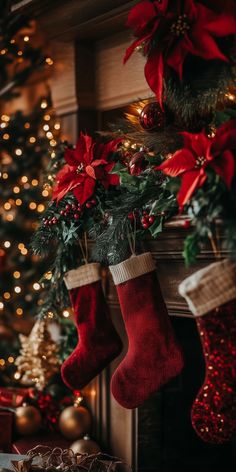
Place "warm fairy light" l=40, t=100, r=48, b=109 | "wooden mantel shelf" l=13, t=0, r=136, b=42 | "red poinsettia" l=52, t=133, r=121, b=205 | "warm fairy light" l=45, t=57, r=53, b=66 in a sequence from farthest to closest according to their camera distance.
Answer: "warm fairy light" l=40, t=100, r=48, b=109
"warm fairy light" l=45, t=57, r=53, b=66
"wooden mantel shelf" l=13, t=0, r=136, b=42
"red poinsettia" l=52, t=133, r=121, b=205

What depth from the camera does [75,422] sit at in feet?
9.16

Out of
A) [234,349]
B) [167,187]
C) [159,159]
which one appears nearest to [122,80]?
[159,159]

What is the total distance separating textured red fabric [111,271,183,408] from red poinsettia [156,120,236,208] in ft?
1.38

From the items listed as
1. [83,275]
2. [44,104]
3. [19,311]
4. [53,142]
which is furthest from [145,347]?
[44,104]

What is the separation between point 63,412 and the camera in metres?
2.86

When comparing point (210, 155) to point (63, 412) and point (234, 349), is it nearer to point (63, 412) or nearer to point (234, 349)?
point (234, 349)

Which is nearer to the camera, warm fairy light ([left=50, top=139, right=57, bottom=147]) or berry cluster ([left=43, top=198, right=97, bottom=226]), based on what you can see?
berry cluster ([left=43, top=198, right=97, bottom=226])

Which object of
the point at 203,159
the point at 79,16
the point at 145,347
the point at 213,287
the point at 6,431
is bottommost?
the point at 6,431

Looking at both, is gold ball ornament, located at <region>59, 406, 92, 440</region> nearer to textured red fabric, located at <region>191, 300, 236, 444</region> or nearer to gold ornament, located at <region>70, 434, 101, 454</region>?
gold ornament, located at <region>70, 434, 101, 454</region>

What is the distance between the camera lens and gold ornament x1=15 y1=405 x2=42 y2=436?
287cm

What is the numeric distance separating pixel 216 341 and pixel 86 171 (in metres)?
0.81

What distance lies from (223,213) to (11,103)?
7.43 feet

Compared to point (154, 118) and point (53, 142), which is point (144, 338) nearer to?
point (154, 118)

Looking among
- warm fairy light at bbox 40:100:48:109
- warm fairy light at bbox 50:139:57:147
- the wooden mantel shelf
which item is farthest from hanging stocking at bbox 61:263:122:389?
warm fairy light at bbox 40:100:48:109
